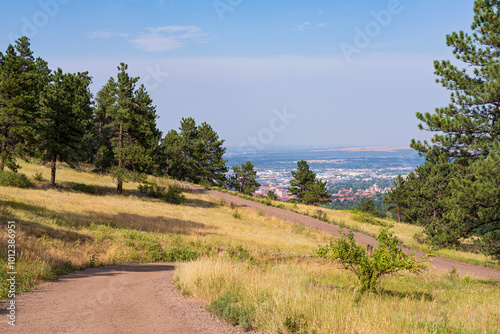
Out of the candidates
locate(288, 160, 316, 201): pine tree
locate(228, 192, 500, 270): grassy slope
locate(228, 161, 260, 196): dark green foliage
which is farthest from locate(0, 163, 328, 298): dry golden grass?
locate(228, 161, 260, 196): dark green foliage

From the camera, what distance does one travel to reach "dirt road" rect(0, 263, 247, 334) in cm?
523

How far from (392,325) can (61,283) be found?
7.72 m

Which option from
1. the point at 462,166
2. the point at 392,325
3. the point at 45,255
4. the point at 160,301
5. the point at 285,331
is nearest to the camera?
the point at 392,325

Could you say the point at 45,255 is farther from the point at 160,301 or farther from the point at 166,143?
the point at 166,143

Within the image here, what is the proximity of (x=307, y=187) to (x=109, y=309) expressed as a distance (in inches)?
2207

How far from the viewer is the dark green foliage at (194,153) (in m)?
61.4

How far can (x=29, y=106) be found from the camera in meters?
26.8

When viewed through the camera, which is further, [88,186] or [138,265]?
[88,186]

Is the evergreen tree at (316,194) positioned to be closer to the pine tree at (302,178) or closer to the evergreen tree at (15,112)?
the pine tree at (302,178)

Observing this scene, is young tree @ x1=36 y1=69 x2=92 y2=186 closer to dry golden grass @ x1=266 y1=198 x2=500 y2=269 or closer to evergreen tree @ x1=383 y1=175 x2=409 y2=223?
dry golden grass @ x1=266 y1=198 x2=500 y2=269

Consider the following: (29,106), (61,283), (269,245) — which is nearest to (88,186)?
(29,106)

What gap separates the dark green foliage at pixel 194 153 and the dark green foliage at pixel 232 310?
180 ft

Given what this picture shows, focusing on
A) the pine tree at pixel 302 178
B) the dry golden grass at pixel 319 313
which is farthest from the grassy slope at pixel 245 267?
the pine tree at pixel 302 178

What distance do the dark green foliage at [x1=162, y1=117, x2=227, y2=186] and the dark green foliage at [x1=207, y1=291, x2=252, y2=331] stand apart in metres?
54.8
